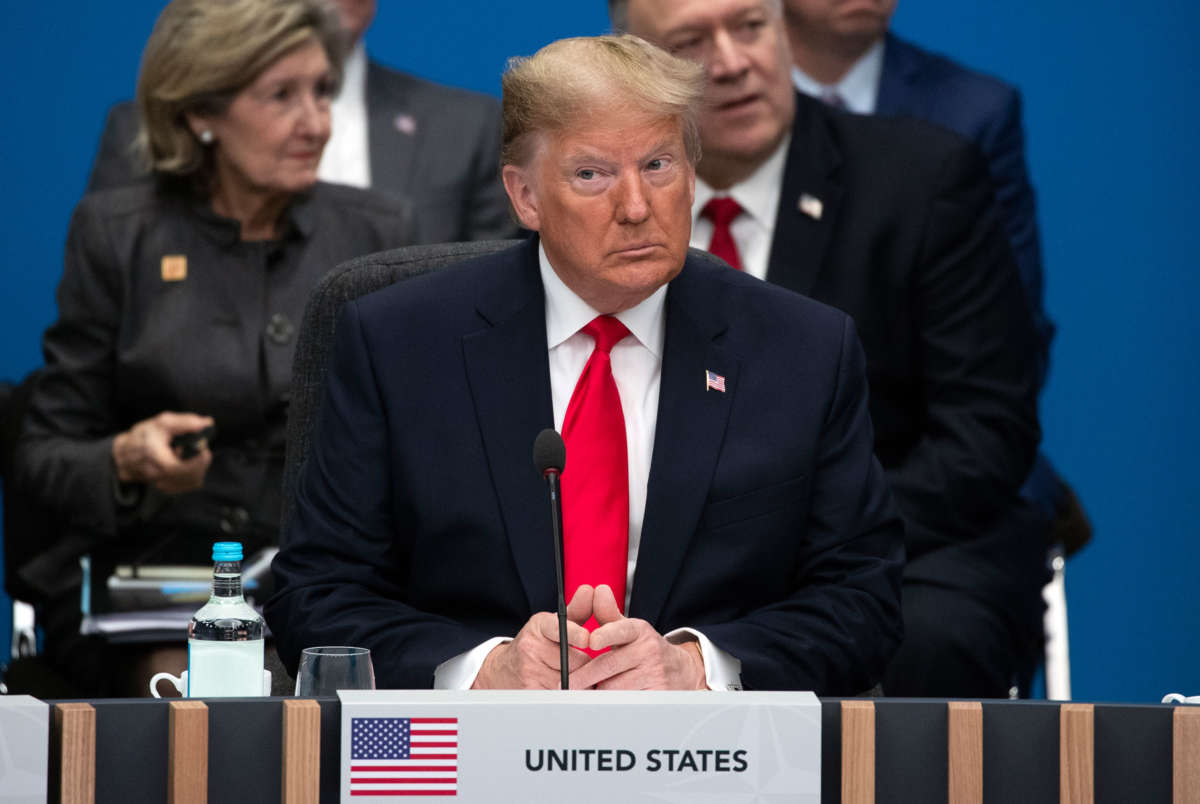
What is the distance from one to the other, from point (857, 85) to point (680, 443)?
2.10 meters

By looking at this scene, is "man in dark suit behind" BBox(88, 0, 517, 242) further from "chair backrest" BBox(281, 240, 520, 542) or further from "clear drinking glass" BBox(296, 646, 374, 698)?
"clear drinking glass" BBox(296, 646, 374, 698)

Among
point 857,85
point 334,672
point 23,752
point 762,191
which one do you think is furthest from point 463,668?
point 857,85

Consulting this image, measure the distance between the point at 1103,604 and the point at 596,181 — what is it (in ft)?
8.24

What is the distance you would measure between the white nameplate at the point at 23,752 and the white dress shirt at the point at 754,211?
2.19m

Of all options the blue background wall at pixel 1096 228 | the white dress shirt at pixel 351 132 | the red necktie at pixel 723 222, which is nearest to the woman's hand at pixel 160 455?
the blue background wall at pixel 1096 228

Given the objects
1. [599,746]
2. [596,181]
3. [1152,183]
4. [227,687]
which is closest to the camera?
[599,746]

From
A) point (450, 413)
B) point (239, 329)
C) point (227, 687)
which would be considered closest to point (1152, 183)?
point (239, 329)

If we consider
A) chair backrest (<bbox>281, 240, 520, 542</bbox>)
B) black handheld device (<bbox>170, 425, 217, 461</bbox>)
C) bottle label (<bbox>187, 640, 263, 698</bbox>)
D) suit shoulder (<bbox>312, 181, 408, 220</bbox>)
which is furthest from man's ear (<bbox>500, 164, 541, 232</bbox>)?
suit shoulder (<bbox>312, 181, 408, 220</bbox>)

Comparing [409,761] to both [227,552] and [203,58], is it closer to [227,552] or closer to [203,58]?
[227,552]

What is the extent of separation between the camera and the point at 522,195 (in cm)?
239

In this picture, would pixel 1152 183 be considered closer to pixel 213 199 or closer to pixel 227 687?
pixel 213 199

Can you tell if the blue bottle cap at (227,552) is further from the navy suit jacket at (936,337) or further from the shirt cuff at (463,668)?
the navy suit jacket at (936,337)

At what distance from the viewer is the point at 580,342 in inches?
92.4

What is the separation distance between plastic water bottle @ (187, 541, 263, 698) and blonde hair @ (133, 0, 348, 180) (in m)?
1.90
